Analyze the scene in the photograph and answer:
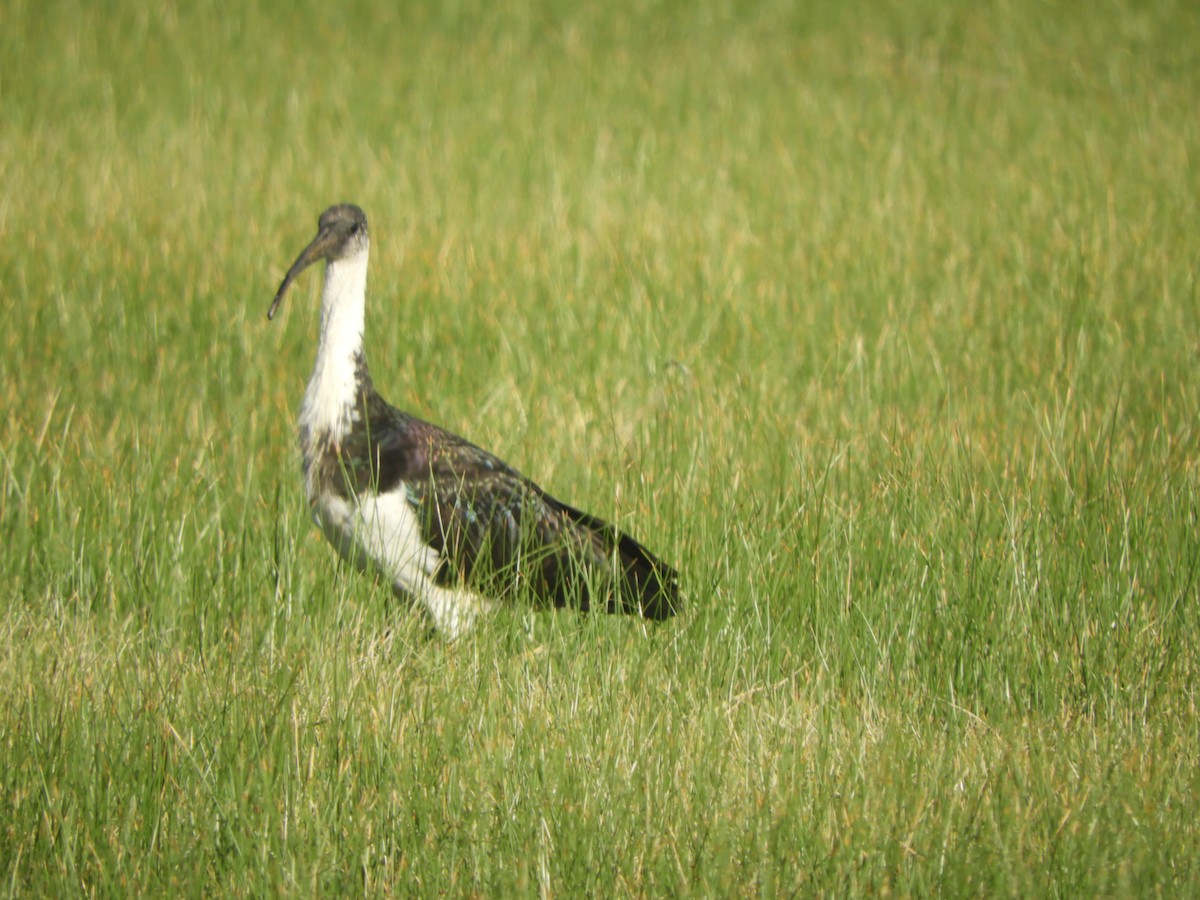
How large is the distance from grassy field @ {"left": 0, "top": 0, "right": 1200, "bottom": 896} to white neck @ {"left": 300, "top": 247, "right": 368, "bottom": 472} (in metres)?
0.24

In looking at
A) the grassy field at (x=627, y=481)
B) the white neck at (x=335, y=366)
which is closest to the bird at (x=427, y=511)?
the white neck at (x=335, y=366)

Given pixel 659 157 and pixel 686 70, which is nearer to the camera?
pixel 659 157

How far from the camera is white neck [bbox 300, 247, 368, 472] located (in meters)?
4.45

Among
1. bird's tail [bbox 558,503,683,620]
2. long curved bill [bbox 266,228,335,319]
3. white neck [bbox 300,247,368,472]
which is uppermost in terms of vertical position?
long curved bill [bbox 266,228,335,319]

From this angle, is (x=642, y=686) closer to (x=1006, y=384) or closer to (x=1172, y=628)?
(x=1172, y=628)

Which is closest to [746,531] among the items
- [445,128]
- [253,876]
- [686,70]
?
[253,876]

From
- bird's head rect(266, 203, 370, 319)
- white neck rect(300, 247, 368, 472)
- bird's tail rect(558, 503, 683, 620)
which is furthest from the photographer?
bird's head rect(266, 203, 370, 319)

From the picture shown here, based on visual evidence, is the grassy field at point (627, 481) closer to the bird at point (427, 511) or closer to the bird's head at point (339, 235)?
the bird at point (427, 511)

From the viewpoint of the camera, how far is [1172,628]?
408 cm

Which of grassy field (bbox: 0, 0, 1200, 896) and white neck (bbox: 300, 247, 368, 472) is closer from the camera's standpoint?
grassy field (bbox: 0, 0, 1200, 896)

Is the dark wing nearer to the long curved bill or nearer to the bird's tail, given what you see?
the bird's tail

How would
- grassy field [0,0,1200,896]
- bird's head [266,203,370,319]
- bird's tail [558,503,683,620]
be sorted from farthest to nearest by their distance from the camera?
bird's head [266,203,370,319]
bird's tail [558,503,683,620]
grassy field [0,0,1200,896]

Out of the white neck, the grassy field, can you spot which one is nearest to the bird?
the white neck

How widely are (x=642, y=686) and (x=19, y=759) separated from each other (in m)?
1.50
